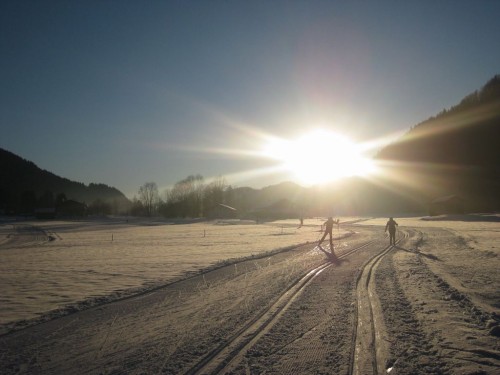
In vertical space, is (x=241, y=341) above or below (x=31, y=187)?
below

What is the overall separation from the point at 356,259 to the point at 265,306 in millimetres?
8146

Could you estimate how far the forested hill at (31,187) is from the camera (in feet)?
432

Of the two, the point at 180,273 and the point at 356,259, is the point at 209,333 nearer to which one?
the point at 180,273

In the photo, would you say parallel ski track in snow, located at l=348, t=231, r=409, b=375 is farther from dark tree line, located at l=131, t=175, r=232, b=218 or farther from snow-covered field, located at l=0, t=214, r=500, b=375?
dark tree line, located at l=131, t=175, r=232, b=218

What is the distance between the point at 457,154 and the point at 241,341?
109080mm

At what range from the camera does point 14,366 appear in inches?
182

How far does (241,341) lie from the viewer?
5.35 m

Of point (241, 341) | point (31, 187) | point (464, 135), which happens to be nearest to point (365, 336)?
point (241, 341)

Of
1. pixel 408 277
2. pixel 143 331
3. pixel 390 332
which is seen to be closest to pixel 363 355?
pixel 390 332

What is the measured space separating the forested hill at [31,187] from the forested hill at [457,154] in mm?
111984

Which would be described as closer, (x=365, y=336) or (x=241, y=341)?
(x=241, y=341)

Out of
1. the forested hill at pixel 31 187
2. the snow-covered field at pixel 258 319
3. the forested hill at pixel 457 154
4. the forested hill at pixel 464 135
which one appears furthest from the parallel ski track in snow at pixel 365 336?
the forested hill at pixel 31 187

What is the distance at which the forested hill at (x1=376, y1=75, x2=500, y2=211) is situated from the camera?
9106cm

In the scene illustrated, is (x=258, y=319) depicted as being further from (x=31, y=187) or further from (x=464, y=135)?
(x=31, y=187)
